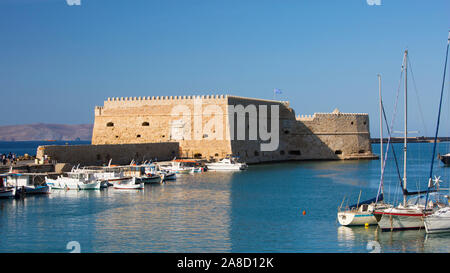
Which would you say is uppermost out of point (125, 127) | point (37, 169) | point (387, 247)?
point (125, 127)

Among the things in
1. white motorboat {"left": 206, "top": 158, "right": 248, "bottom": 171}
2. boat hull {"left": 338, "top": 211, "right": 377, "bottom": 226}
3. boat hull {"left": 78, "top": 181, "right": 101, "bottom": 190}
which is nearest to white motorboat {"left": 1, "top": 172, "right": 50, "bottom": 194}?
boat hull {"left": 78, "top": 181, "right": 101, "bottom": 190}

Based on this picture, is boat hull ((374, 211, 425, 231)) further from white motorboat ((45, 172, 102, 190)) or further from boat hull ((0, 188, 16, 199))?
boat hull ((0, 188, 16, 199))

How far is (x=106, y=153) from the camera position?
26859 millimetres

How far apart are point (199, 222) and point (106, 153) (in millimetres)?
14363

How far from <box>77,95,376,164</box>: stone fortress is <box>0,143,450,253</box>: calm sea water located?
Result: 9305mm

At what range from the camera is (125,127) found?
35.4 meters

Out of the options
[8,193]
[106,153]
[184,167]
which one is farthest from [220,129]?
[8,193]

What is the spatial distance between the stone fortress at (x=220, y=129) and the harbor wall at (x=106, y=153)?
0.23 feet

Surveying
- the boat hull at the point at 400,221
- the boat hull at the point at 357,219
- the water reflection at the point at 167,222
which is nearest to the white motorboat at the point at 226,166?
the water reflection at the point at 167,222

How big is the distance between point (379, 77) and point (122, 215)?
346 inches

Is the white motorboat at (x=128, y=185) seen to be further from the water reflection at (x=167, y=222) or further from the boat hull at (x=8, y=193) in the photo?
the boat hull at (x=8, y=193)

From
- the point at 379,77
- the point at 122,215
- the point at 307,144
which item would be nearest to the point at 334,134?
the point at 307,144

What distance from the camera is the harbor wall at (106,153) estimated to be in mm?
23531

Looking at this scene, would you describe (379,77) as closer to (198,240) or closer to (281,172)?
(198,240)
